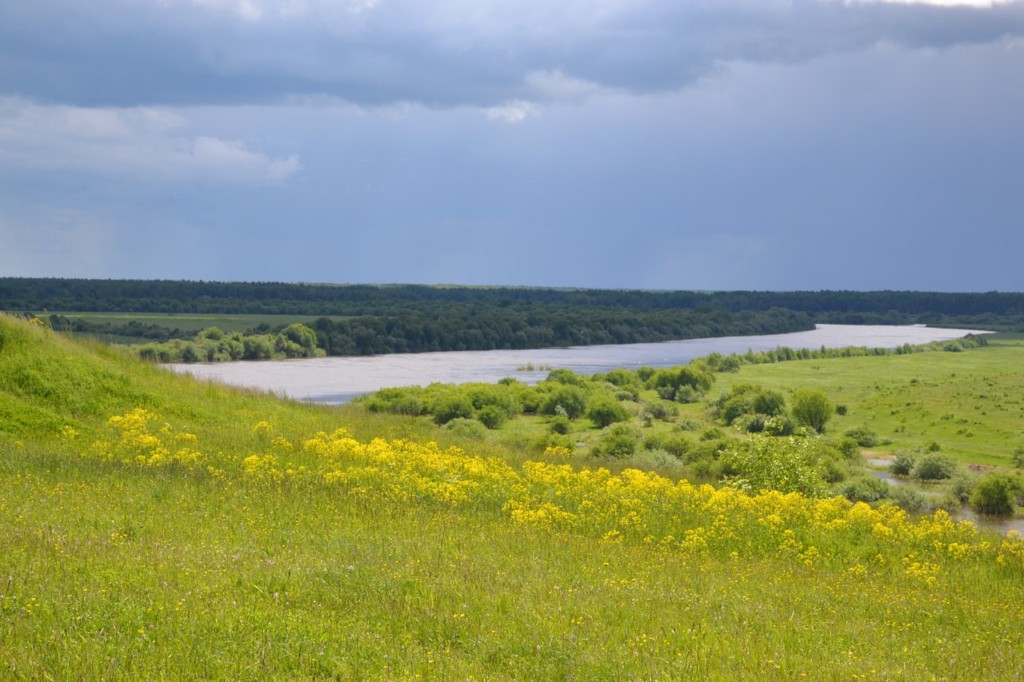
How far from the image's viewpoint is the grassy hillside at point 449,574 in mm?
6637

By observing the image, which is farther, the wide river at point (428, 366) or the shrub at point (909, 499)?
the wide river at point (428, 366)

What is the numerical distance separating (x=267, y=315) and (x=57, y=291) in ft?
96.9

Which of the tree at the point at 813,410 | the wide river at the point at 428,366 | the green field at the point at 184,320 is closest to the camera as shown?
the tree at the point at 813,410

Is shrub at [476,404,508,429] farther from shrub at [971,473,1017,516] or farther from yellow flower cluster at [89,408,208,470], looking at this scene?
shrub at [971,473,1017,516]

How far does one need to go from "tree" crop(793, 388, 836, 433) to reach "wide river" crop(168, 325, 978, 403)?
19145mm

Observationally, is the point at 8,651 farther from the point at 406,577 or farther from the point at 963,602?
the point at 963,602

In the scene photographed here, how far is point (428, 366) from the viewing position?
221ft

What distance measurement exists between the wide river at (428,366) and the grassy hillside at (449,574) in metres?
22.4

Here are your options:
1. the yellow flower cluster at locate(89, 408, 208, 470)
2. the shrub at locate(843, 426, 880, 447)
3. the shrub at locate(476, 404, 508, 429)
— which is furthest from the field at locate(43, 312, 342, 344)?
the shrub at locate(843, 426, 880, 447)

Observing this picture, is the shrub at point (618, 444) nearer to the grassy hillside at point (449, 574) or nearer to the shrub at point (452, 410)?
the shrub at point (452, 410)

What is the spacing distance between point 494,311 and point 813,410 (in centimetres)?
7960

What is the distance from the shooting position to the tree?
3841cm

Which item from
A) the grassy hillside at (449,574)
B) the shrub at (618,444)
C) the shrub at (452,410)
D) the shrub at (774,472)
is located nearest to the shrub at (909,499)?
the shrub at (774,472)

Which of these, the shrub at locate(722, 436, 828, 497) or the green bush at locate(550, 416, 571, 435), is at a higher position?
the shrub at locate(722, 436, 828, 497)
